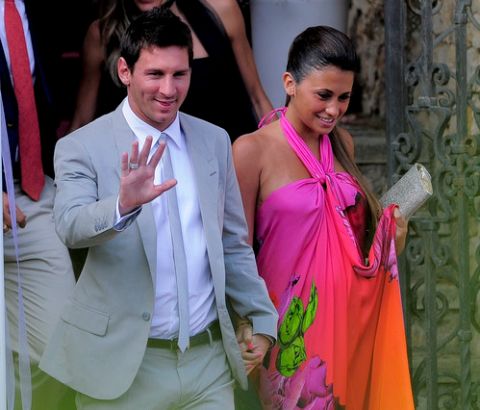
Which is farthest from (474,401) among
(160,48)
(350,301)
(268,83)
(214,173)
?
A: (160,48)

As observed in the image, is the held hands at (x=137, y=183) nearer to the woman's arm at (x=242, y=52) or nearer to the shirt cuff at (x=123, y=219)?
the shirt cuff at (x=123, y=219)

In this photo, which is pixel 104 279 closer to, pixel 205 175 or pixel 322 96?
pixel 205 175

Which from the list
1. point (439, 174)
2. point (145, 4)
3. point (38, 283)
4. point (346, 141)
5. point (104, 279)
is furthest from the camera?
point (439, 174)

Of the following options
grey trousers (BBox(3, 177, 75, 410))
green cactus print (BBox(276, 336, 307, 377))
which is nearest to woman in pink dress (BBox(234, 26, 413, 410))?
green cactus print (BBox(276, 336, 307, 377))

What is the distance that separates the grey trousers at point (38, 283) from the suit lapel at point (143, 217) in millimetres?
662

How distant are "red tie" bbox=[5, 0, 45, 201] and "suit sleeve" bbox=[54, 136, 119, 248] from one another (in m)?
0.70

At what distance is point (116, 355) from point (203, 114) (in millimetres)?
1712

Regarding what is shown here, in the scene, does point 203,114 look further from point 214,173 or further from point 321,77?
point 214,173

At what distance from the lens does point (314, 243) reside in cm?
430

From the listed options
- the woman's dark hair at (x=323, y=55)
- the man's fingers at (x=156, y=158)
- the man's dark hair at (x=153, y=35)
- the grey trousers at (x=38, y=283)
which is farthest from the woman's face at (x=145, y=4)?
the man's fingers at (x=156, y=158)

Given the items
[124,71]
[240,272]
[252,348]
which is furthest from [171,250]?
[124,71]

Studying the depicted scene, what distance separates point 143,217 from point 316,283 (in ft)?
2.88

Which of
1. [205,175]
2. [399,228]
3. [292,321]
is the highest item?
[205,175]

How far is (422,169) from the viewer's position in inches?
174
